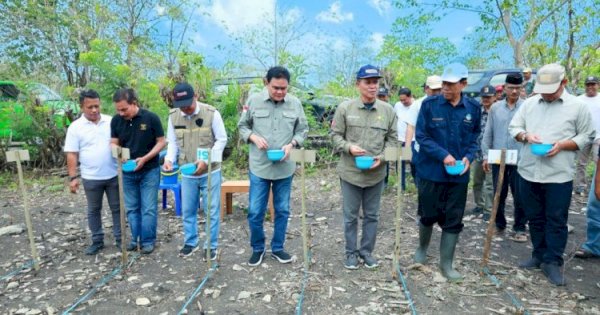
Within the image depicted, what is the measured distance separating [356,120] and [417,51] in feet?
28.0

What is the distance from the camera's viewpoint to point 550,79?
126 inches

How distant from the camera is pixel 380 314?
117 inches

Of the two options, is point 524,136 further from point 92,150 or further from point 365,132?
point 92,150

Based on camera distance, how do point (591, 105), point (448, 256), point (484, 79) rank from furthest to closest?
point (484, 79)
point (591, 105)
point (448, 256)

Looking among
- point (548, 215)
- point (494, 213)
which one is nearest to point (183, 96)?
point (494, 213)

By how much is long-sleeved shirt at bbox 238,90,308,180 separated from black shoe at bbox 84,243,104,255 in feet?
6.68

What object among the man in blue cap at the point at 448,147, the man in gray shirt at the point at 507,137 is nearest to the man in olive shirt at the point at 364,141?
the man in blue cap at the point at 448,147

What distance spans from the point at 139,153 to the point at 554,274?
4.02m

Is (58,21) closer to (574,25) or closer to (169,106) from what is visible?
(169,106)

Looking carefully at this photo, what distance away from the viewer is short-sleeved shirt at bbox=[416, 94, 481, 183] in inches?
130

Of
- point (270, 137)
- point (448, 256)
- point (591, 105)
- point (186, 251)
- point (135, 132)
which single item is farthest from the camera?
point (591, 105)

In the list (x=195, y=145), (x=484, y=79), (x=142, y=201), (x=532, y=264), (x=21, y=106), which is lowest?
(x=532, y=264)

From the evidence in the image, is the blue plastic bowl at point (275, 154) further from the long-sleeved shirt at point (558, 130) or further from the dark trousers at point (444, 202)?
the long-sleeved shirt at point (558, 130)

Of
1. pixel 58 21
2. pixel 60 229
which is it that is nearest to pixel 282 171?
pixel 60 229
